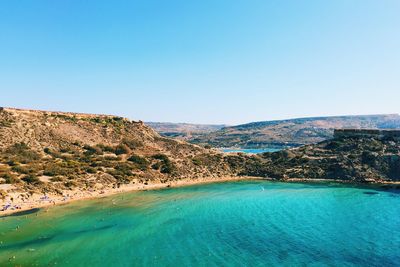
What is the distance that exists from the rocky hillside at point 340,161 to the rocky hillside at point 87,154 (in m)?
11.9

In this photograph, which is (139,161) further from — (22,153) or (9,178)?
(9,178)

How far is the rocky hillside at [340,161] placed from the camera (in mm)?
75250

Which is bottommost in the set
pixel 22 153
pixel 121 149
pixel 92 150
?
pixel 121 149

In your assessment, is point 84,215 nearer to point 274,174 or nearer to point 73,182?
point 73,182

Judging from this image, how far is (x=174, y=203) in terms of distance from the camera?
2061 inches

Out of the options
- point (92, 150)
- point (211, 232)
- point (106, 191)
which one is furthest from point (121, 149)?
point (211, 232)

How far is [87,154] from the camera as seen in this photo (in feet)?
254

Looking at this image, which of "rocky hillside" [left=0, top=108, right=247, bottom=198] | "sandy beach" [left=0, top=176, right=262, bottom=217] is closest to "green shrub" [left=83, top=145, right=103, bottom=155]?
"rocky hillside" [left=0, top=108, right=247, bottom=198]

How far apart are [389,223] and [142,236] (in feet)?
95.2

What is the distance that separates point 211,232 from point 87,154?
49.7 metres

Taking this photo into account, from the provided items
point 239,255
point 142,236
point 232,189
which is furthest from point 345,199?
point 142,236

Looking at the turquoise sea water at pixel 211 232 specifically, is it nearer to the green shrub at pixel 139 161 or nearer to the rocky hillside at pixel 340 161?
the green shrub at pixel 139 161

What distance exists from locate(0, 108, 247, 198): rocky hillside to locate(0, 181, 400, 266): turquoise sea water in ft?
38.4

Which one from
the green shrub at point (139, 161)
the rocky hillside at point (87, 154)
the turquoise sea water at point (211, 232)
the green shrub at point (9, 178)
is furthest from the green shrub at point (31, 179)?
the green shrub at point (139, 161)
